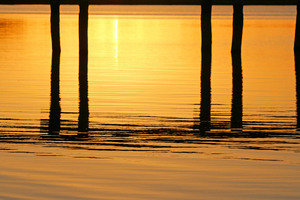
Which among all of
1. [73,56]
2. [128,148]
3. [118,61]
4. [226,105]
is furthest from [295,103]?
[73,56]

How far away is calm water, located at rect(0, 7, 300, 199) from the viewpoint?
984 centimetres

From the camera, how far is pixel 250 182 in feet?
32.5

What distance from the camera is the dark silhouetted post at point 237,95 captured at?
14.9m

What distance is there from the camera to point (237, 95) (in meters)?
18.9

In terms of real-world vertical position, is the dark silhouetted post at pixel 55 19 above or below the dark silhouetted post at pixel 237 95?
above

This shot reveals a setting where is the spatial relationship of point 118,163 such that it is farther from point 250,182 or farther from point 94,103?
point 94,103

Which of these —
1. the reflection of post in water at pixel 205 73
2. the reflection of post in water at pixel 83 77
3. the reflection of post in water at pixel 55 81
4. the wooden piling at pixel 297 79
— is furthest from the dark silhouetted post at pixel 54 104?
the wooden piling at pixel 297 79

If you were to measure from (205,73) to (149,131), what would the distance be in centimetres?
1087

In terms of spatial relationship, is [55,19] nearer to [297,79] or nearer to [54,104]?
[297,79]

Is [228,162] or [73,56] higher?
[73,56]

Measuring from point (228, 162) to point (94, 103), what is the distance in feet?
21.6

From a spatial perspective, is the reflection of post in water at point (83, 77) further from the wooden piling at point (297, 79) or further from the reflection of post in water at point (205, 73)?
the wooden piling at point (297, 79)

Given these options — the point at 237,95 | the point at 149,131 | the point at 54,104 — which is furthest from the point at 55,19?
the point at 149,131

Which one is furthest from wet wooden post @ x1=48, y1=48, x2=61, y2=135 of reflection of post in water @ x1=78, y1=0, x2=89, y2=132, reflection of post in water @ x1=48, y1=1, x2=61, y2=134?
reflection of post in water @ x1=78, y1=0, x2=89, y2=132
